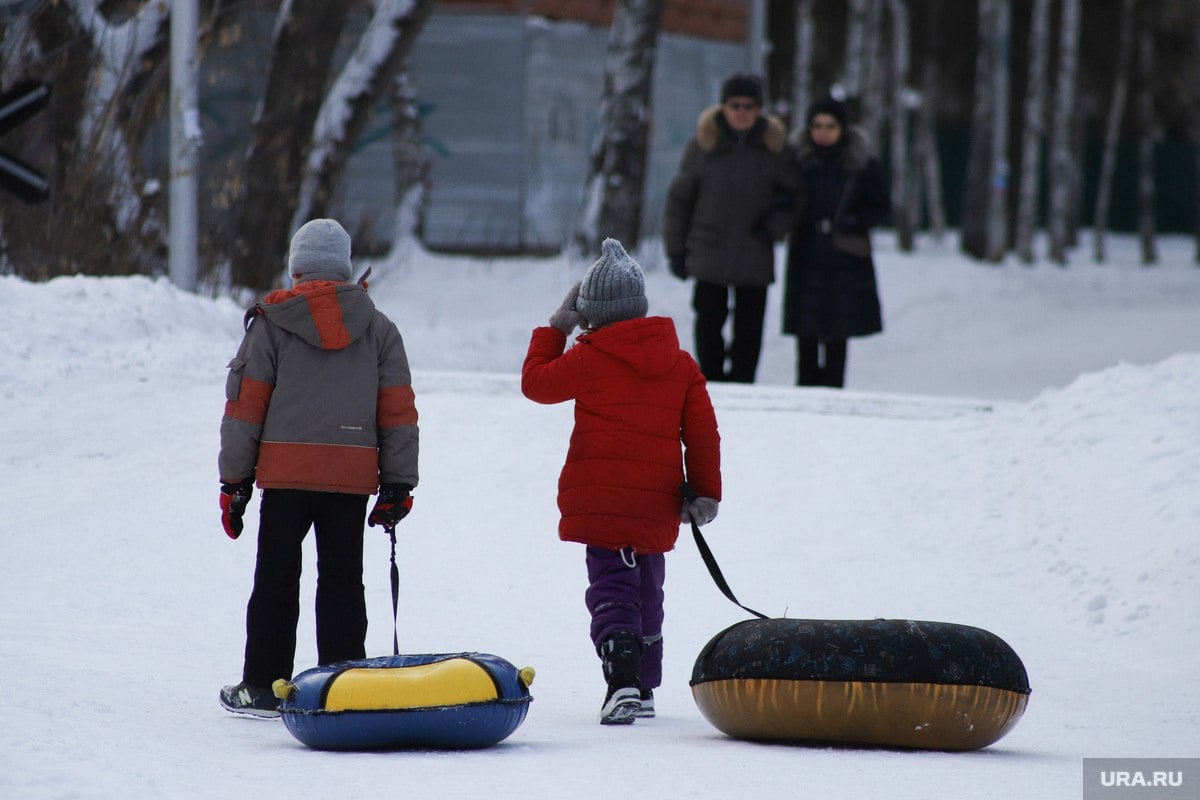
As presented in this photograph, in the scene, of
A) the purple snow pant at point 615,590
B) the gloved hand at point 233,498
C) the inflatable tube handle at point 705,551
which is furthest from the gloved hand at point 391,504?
the inflatable tube handle at point 705,551

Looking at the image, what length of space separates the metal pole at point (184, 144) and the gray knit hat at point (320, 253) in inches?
272

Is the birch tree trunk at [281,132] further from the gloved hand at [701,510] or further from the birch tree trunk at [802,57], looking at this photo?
the birch tree trunk at [802,57]

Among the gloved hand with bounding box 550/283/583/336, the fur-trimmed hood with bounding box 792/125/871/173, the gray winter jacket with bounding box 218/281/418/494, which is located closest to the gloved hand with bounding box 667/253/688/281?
the fur-trimmed hood with bounding box 792/125/871/173

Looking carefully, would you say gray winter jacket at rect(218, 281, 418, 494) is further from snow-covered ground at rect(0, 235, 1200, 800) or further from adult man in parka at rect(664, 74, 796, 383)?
adult man in parka at rect(664, 74, 796, 383)

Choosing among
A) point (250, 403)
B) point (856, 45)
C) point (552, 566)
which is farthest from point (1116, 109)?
point (250, 403)

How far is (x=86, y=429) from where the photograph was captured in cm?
877

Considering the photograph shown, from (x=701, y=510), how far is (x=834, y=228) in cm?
513

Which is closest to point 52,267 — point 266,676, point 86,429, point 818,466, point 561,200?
point 86,429

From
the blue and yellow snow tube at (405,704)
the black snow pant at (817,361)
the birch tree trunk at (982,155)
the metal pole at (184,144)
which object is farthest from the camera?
the birch tree trunk at (982,155)

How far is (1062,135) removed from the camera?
99.2ft

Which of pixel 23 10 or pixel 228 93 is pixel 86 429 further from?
pixel 228 93

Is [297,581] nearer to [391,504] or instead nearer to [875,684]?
[391,504]

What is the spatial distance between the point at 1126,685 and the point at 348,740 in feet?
9.20

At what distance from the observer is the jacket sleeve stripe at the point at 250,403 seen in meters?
5.18
